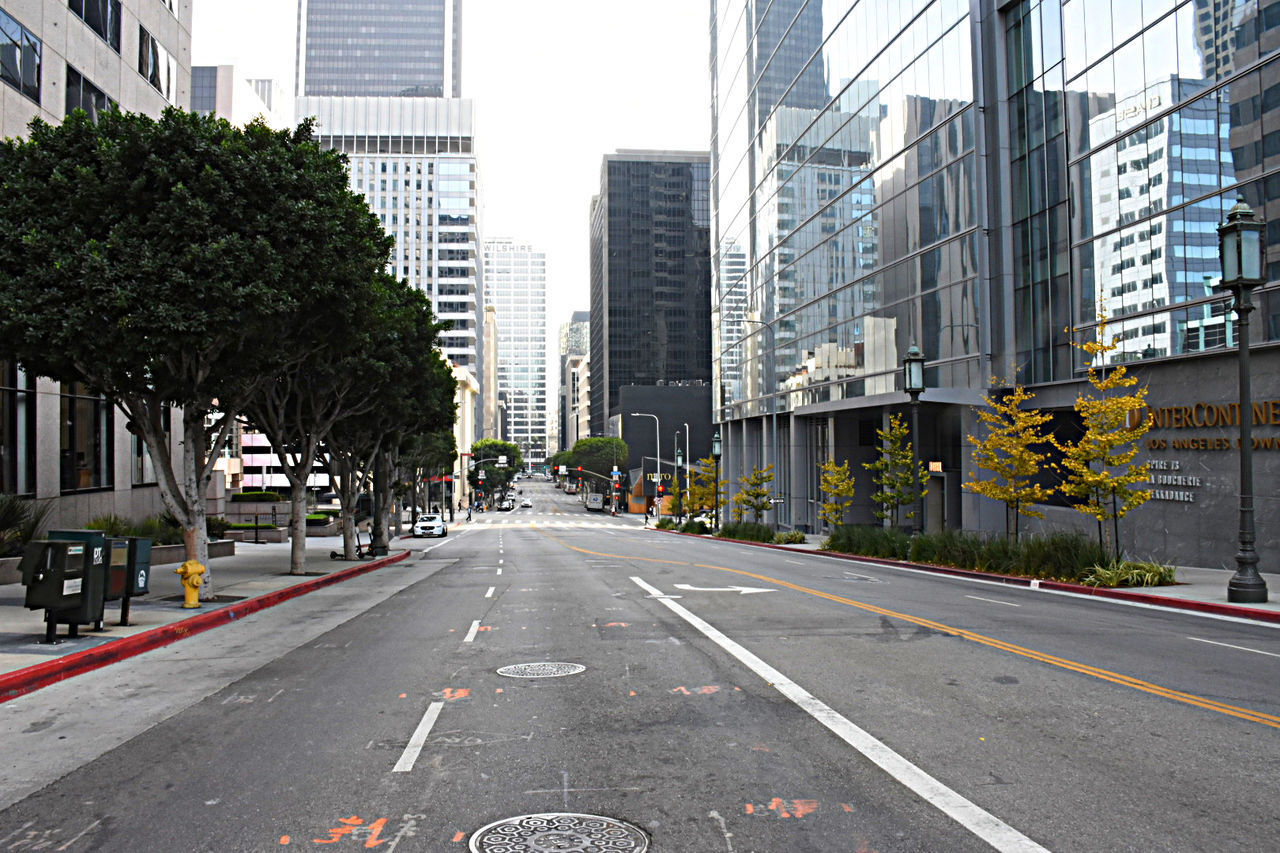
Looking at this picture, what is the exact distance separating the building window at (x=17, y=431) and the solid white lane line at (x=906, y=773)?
21929 mm

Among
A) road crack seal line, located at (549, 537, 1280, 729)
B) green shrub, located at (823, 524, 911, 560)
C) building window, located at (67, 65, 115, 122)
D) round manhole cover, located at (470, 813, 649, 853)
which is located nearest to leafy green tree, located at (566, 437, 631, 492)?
green shrub, located at (823, 524, 911, 560)

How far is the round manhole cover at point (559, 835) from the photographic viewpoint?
4758 millimetres

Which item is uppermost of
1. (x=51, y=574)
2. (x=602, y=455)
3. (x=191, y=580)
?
(x=602, y=455)

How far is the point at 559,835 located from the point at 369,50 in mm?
218829

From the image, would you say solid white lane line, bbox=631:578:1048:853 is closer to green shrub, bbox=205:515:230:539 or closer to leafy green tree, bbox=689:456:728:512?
green shrub, bbox=205:515:230:539

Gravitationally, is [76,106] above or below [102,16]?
below

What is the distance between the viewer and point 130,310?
14.8 m

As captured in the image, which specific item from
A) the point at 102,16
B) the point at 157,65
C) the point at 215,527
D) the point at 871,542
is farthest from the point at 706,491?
the point at 102,16

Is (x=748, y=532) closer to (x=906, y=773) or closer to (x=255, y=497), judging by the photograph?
(x=255, y=497)

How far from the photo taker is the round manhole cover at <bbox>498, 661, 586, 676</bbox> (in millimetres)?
9422

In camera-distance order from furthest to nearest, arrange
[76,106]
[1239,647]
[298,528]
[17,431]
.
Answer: [76,106]
[298,528]
[17,431]
[1239,647]

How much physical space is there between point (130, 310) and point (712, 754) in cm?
1317

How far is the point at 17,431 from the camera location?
23.4 meters

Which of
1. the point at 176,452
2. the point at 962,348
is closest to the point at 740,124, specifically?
the point at 962,348
